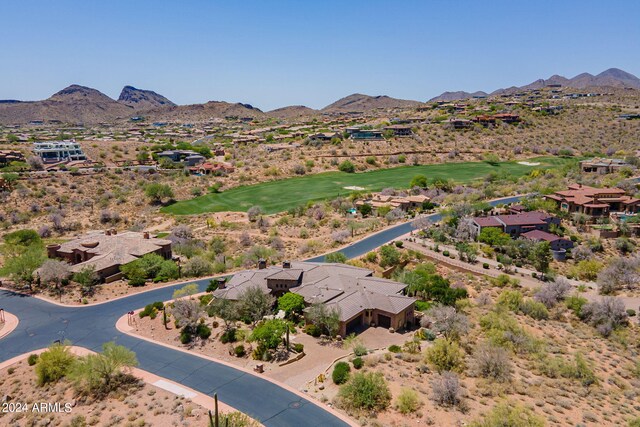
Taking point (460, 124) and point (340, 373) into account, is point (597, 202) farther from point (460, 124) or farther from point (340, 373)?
point (460, 124)

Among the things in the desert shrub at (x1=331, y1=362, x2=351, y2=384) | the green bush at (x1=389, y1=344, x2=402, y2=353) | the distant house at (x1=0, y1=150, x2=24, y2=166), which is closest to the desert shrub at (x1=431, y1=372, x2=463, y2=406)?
the desert shrub at (x1=331, y1=362, x2=351, y2=384)

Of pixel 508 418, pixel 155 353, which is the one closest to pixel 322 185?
pixel 155 353

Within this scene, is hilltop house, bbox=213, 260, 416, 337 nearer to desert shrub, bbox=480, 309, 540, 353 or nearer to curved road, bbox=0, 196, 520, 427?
desert shrub, bbox=480, 309, 540, 353

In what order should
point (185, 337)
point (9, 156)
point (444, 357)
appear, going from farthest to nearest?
1. point (9, 156)
2. point (185, 337)
3. point (444, 357)

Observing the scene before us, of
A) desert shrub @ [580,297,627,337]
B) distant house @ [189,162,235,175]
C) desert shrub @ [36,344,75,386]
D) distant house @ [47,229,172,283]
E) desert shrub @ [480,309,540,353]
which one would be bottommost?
desert shrub @ [580,297,627,337]

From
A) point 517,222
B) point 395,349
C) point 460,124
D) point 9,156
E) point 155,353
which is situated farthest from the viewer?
point 460,124

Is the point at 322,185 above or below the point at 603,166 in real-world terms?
below

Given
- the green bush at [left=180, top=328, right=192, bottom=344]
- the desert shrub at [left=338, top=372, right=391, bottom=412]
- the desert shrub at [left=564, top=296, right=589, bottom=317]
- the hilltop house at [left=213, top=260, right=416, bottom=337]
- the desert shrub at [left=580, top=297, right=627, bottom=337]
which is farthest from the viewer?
the desert shrub at [left=564, top=296, right=589, bottom=317]
